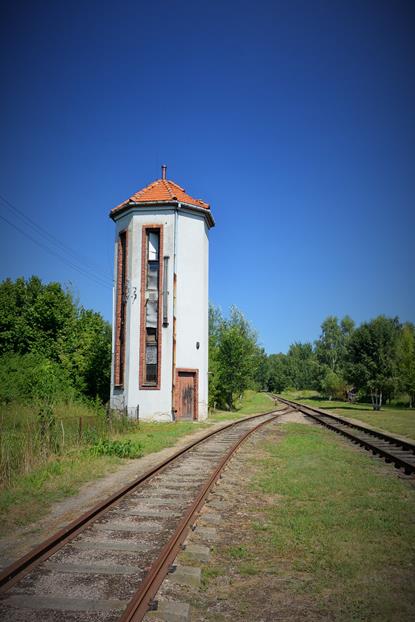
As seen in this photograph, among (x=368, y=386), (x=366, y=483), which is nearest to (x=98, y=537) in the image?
(x=366, y=483)

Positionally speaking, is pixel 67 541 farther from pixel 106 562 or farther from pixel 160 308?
pixel 160 308

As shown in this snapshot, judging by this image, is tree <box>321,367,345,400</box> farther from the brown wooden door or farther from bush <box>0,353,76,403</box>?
the brown wooden door

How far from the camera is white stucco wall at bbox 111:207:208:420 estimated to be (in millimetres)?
22469

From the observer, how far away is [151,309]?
23.3 meters

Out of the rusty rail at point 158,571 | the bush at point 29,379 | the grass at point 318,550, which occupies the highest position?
the bush at point 29,379

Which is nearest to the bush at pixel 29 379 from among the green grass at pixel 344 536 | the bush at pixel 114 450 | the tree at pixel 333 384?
the bush at pixel 114 450

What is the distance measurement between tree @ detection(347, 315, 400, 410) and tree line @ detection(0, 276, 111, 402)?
65.4ft

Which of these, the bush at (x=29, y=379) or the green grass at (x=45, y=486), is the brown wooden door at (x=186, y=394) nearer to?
the bush at (x=29, y=379)

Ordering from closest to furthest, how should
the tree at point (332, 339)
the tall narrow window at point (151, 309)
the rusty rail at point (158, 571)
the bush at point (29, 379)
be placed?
the rusty rail at point (158, 571) < the bush at point (29, 379) < the tall narrow window at point (151, 309) < the tree at point (332, 339)

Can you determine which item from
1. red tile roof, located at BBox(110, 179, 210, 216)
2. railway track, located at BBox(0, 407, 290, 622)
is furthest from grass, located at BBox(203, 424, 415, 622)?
red tile roof, located at BBox(110, 179, 210, 216)

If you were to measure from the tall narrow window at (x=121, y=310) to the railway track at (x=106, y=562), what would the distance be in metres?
16.0

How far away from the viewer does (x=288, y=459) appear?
11195 mm

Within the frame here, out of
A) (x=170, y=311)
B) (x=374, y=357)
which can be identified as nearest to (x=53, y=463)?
(x=170, y=311)

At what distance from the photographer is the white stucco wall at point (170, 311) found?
22469 mm
